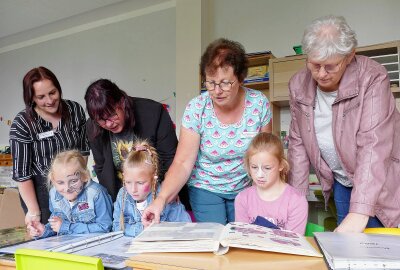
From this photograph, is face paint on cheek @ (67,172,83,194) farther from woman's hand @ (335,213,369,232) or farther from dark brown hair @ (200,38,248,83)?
woman's hand @ (335,213,369,232)

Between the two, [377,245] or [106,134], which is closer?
[377,245]

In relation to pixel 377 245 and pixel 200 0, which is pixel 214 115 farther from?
pixel 200 0

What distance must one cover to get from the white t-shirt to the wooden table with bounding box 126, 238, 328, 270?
0.58 m

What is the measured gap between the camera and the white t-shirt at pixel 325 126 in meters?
1.18

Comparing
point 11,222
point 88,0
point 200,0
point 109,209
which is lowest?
point 11,222

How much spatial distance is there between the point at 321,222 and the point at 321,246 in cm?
214

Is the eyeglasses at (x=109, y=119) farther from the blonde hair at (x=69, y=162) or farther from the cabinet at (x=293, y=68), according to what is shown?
the cabinet at (x=293, y=68)

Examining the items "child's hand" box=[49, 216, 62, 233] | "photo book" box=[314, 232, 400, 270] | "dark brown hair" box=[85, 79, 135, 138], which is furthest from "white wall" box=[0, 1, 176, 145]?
"photo book" box=[314, 232, 400, 270]

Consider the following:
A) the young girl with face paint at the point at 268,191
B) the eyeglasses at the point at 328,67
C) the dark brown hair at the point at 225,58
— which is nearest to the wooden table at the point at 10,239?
the young girl with face paint at the point at 268,191

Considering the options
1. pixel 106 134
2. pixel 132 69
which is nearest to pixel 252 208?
pixel 106 134

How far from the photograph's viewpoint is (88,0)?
3.85m

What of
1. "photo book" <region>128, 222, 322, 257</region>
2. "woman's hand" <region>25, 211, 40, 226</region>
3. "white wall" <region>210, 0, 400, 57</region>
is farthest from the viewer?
"white wall" <region>210, 0, 400, 57</region>

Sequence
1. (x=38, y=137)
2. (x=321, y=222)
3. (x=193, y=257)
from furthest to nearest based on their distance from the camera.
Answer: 1. (x=321, y=222)
2. (x=38, y=137)
3. (x=193, y=257)

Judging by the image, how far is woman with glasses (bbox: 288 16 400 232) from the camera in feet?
Result: 3.18
